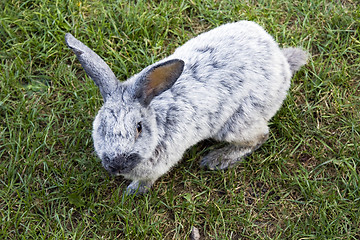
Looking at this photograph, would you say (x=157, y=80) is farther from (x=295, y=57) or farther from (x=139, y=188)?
(x=295, y=57)

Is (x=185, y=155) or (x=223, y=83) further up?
(x=223, y=83)

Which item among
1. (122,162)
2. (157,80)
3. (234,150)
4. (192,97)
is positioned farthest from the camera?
(234,150)

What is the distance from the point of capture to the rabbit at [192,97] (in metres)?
3.73

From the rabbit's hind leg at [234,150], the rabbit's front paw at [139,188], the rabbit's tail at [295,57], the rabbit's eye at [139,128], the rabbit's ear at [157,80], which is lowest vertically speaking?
the rabbit's front paw at [139,188]

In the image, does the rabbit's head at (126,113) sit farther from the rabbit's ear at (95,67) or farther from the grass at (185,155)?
the grass at (185,155)

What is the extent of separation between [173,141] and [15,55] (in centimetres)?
230

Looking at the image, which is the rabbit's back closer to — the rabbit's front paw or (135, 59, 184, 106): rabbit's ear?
(135, 59, 184, 106): rabbit's ear

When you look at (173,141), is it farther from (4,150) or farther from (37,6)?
(37,6)

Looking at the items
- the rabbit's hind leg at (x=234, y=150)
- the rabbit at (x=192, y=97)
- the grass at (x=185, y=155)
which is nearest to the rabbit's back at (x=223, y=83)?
the rabbit at (x=192, y=97)

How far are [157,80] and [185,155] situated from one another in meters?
1.33

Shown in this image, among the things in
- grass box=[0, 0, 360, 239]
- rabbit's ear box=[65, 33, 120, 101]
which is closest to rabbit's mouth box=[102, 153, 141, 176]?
rabbit's ear box=[65, 33, 120, 101]

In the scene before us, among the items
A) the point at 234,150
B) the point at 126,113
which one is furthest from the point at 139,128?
the point at 234,150

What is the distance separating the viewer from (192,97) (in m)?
4.14

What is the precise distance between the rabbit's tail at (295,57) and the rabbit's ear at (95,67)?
1996mm
